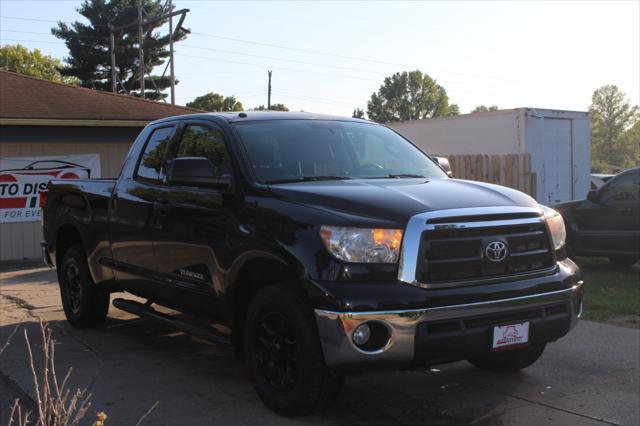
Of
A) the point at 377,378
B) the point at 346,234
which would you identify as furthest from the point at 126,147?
the point at 346,234

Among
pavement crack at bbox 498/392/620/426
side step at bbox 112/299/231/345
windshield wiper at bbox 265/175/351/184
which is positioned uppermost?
windshield wiper at bbox 265/175/351/184

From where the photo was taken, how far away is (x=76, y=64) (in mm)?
49375

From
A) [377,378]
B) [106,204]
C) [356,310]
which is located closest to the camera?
[356,310]

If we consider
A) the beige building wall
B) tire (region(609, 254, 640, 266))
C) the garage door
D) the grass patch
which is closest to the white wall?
the garage door

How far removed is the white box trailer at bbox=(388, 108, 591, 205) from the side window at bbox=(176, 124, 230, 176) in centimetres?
1119

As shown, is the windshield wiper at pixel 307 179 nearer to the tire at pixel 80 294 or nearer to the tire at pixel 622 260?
the tire at pixel 80 294

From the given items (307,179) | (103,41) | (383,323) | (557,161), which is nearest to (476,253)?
(383,323)

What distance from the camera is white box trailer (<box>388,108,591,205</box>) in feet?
51.0

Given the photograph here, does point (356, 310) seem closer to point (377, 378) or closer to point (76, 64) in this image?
point (377, 378)

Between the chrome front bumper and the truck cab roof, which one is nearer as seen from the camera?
the chrome front bumper

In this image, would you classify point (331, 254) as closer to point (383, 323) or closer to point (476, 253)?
point (383, 323)

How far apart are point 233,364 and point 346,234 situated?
2.33m

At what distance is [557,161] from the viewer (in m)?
16.0

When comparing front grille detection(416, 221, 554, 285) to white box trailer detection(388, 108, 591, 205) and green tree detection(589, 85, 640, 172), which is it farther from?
→ green tree detection(589, 85, 640, 172)
